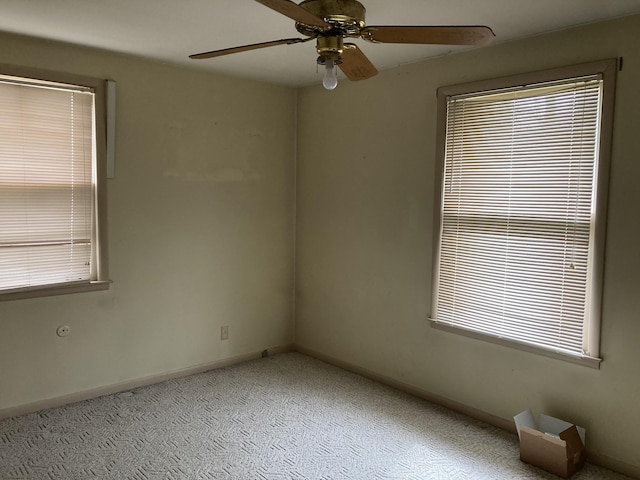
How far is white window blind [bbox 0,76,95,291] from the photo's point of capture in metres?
2.99

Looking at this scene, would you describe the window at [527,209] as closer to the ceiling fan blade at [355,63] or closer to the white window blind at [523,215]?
the white window blind at [523,215]

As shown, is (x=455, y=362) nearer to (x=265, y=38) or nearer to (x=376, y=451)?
(x=376, y=451)

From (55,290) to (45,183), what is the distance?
0.69 m

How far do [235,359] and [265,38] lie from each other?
2.55 metres

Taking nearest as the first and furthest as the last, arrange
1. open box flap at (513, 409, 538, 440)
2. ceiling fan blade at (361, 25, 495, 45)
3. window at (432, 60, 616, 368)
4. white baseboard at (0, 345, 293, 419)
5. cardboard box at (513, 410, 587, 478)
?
ceiling fan blade at (361, 25, 495, 45) < cardboard box at (513, 410, 587, 478) < window at (432, 60, 616, 368) < open box flap at (513, 409, 538, 440) < white baseboard at (0, 345, 293, 419)

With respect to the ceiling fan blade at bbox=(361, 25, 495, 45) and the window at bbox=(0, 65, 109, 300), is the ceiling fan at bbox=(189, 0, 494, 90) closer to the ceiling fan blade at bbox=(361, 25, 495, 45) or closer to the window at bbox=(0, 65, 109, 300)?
the ceiling fan blade at bbox=(361, 25, 495, 45)

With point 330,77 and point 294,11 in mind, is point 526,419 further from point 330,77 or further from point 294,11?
point 294,11

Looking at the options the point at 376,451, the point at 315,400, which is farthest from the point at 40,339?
the point at 376,451

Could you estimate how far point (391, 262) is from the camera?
360 centimetres

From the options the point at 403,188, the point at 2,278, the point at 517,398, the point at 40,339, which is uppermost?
the point at 403,188

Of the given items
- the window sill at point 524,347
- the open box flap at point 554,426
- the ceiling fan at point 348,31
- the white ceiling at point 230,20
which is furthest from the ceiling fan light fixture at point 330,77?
the open box flap at point 554,426

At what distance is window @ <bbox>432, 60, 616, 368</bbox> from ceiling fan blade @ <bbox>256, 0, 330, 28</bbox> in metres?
1.56

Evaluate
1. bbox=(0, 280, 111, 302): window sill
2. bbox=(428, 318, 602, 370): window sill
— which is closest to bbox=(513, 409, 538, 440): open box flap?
bbox=(428, 318, 602, 370): window sill

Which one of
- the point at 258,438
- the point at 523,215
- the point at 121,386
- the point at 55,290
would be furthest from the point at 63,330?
the point at 523,215
